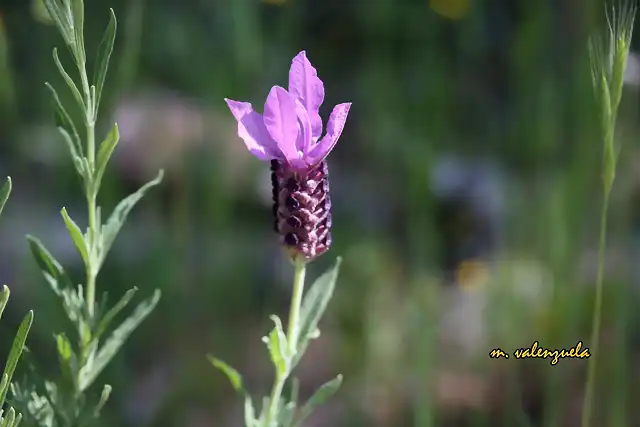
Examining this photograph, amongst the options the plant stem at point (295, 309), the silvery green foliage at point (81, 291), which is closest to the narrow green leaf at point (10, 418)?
the silvery green foliage at point (81, 291)

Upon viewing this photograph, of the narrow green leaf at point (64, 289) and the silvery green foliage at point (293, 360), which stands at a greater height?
the narrow green leaf at point (64, 289)

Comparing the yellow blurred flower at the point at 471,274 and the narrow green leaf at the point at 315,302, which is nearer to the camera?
the narrow green leaf at the point at 315,302

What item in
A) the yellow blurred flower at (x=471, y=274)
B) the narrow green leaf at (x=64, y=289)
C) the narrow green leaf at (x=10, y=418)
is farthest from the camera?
the yellow blurred flower at (x=471, y=274)

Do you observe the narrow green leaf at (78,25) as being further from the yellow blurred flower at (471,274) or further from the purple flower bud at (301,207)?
the yellow blurred flower at (471,274)

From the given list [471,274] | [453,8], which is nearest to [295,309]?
[471,274]

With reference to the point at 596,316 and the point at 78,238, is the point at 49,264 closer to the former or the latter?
the point at 78,238

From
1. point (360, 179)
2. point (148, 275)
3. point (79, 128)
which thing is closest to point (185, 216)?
point (148, 275)

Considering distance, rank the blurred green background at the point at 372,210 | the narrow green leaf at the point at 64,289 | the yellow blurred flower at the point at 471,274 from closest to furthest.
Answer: the narrow green leaf at the point at 64,289 < the blurred green background at the point at 372,210 < the yellow blurred flower at the point at 471,274

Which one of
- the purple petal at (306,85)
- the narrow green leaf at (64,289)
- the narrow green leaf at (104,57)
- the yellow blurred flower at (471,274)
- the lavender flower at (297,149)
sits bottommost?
the yellow blurred flower at (471,274)
